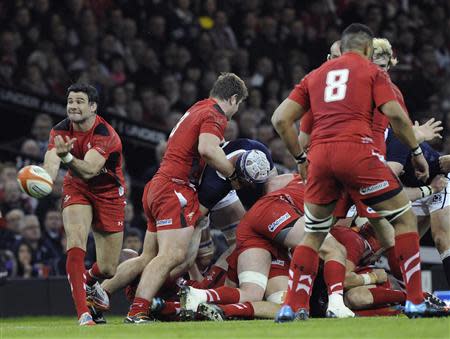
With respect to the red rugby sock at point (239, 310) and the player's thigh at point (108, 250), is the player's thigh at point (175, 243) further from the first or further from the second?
the player's thigh at point (108, 250)

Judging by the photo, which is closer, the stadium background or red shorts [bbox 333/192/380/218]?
red shorts [bbox 333/192/380/218]

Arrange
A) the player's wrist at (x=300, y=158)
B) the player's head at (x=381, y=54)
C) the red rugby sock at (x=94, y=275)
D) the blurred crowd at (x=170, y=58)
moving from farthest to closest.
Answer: the blurred crowd at (x=170, y=58) < the red rugby sock at (x=94, y=275) < the player's head at (x=381, y=54) < the player's wrist at (x=300, y=158)

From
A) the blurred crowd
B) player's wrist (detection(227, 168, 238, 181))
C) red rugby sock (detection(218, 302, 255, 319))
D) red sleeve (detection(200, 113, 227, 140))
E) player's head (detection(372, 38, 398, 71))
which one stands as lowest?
red rugby sock (detection(218, 302, 255, 319))

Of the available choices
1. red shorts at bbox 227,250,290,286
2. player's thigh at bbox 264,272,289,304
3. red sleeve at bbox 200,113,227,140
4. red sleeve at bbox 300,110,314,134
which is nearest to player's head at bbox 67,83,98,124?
red sleeve at bbox 200,113,227,140

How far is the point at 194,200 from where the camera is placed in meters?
11.1

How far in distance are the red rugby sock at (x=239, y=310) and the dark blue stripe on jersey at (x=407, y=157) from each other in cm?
188

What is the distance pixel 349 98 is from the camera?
8.99 m

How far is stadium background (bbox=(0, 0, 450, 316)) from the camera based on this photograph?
623 inches

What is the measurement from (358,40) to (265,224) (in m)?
2.56

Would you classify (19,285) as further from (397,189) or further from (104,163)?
(397,189)

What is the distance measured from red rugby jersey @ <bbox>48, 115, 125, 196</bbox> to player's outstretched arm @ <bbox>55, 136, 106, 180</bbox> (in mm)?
170

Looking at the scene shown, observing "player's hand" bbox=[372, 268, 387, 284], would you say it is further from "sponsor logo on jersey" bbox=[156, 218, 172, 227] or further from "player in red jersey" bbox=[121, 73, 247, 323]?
"sponsor logo on jersey" bbox=[156, 218, 172, 227]

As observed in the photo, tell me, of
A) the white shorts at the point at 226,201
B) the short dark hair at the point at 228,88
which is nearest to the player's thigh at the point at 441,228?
the white shorts at the point at 226,201

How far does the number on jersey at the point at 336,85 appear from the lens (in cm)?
901
